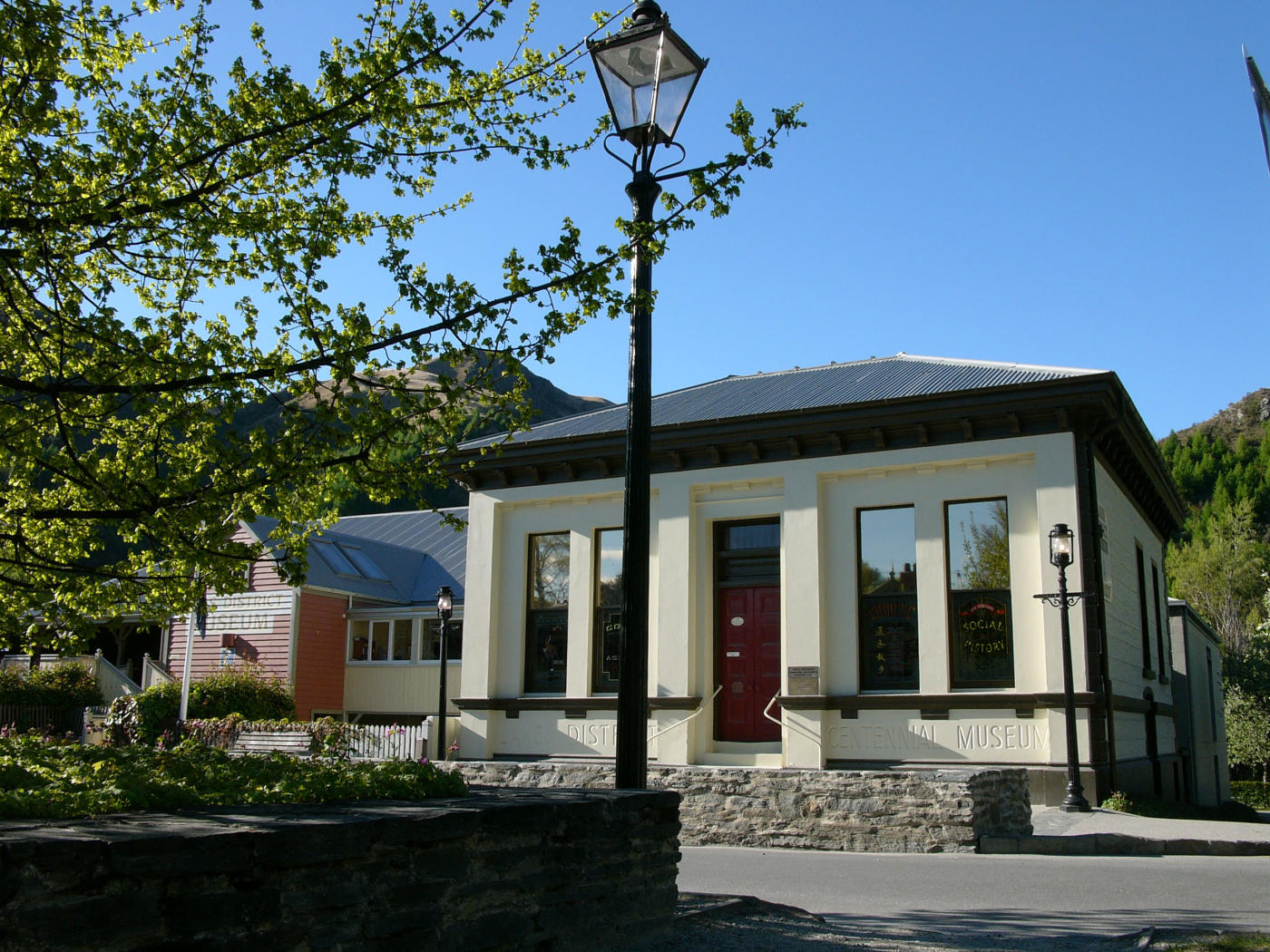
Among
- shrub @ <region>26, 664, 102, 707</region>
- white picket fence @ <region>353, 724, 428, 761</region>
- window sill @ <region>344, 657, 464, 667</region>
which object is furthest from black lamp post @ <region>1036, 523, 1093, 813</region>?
shrub @ <region>26, 664, 102, 707</region>

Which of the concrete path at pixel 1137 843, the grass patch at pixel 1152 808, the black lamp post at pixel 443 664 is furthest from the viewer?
the black lamp post at pixel 443 664

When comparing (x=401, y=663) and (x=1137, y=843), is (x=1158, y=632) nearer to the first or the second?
(x=1137, y=843)

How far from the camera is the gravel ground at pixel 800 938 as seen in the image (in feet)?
21.2

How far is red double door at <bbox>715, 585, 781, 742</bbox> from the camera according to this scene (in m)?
17.9

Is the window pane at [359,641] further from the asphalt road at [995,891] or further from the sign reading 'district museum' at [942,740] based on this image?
the asphalt road at [995,891]

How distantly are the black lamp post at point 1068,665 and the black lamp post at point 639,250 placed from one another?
8972 millimetres

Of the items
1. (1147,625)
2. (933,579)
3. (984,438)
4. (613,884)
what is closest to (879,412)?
(984,438)

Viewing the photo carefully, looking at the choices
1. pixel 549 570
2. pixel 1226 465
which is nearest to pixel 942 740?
pixel 549 570

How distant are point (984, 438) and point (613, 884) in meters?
12.0

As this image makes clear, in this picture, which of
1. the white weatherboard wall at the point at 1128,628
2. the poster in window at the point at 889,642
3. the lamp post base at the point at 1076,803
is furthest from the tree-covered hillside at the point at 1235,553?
the lamp post base at the point at 1076,803

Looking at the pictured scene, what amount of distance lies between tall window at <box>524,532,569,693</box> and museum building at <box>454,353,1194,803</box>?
0.04 metres

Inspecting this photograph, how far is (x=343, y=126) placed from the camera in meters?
7.04

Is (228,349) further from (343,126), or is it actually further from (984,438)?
(984,438)

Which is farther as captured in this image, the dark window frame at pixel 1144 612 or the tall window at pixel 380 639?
the tall window at pixel 380 639
